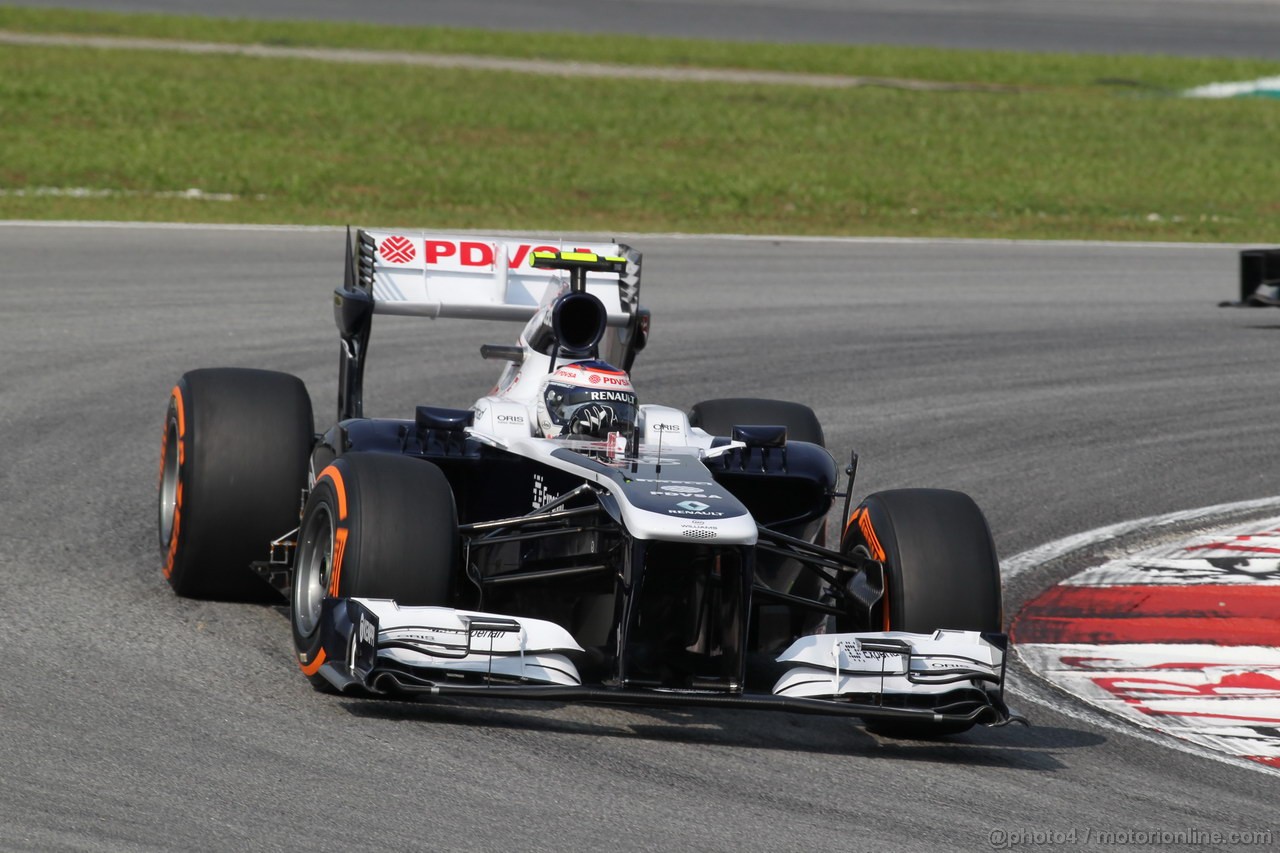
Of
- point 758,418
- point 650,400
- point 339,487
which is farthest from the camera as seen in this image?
point 650,400

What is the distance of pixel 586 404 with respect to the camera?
679 centimetres

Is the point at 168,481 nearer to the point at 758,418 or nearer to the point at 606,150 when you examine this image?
the point at 758,418

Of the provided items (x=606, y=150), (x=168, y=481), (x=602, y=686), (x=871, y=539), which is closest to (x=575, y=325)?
(x=871, y=539)

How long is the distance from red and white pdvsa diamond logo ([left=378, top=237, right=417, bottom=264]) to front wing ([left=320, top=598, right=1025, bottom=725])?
9.42ft

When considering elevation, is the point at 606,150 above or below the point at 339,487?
above

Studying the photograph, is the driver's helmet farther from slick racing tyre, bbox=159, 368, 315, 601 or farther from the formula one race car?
slick racing tyre, bbox=159, 368, 315, 601

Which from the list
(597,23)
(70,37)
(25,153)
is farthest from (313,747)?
(597,23)

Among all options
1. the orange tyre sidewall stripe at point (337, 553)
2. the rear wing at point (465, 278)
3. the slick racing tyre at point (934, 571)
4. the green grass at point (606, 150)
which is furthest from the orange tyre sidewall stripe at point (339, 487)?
the green grass at point (606, 150)

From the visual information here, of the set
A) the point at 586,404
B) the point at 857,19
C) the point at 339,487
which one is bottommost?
the point at 339,487

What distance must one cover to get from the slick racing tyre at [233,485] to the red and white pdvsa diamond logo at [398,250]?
1.30m

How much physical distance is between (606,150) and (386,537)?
18232 millimetres

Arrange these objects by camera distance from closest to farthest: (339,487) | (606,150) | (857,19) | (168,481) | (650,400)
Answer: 1. (339,487)
2. (168,481)
3. (650,400)
4. (606,150)
5. (857,19)

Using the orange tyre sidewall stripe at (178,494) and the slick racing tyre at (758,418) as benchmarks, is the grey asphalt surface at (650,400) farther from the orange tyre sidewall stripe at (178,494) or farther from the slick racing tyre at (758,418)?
the slick racing tyre at (758,418)

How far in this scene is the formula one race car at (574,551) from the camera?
579 centimetres
